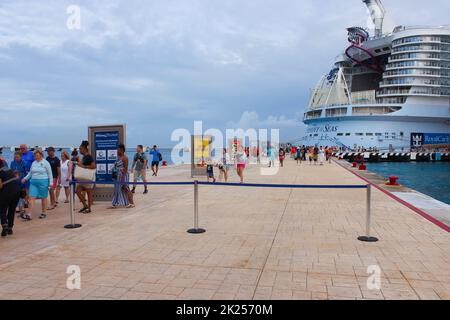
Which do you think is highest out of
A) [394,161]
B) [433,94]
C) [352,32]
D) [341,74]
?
[352,32]

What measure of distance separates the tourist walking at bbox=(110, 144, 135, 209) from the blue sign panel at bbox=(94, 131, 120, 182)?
90 cm

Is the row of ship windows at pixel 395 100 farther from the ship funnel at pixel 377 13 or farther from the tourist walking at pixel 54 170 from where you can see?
the tourist walking at pixel 54 170

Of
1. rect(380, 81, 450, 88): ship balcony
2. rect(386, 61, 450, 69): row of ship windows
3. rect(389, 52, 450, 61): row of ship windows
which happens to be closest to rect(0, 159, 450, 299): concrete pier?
rect(380, 81, 450, 88): ship balcony

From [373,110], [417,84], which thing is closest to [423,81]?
[417,84]

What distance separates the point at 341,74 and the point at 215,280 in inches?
2840

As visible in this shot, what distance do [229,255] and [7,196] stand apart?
14.5ft

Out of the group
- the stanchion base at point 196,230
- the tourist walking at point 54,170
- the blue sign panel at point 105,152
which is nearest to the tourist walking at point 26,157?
the tourist walking at point 54,170

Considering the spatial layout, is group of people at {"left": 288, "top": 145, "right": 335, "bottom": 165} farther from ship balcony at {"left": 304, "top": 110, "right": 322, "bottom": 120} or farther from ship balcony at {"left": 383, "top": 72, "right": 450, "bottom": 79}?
ship balcony at {"left": 383, "top": 72, "right": 450, "bottom": 79}

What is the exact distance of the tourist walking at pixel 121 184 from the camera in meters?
9.32

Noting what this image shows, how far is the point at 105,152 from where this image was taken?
10531 mm

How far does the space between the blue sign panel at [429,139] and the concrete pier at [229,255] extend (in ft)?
203
